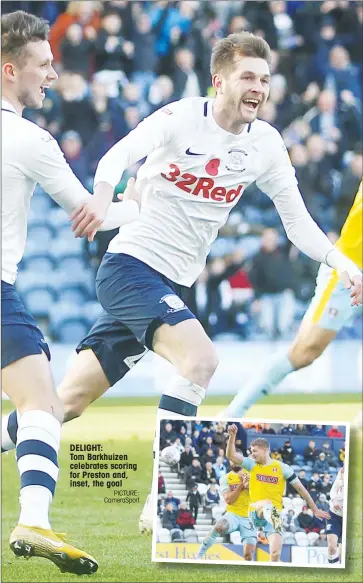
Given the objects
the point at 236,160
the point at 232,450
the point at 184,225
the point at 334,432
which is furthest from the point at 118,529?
the point at 236,160

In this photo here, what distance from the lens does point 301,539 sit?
4.32m

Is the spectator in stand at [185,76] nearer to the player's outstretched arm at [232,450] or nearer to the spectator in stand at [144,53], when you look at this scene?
the spectator in stand at [144,53]

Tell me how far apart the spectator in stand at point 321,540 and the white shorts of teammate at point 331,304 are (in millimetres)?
2445

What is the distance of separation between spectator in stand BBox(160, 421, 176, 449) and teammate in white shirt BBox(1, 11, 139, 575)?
40 centimetres

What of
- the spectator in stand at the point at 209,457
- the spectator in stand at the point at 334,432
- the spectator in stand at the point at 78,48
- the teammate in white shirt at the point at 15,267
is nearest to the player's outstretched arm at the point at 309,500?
the spectator in stand at the point at 334,432

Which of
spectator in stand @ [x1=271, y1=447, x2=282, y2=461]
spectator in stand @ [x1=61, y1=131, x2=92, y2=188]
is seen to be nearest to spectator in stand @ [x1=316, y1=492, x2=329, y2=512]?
spectator in stand @ [x1=271, y1=447, x2=282, y2=461]

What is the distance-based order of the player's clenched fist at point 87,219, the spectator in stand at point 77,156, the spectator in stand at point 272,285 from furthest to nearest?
the spectator in stand at point 272,285, the spectator in stand at point 77,156, the player's clenched fist at point 87,219

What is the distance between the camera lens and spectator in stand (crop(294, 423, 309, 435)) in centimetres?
434

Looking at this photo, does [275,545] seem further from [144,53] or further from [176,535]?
[144,53]

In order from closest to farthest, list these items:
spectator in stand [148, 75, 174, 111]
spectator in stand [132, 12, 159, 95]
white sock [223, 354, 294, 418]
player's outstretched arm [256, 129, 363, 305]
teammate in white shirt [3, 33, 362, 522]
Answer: teammate in white shirt [3, 33, 362, 522] < player's outstretched arm [256, 129, 363, 305] < white sock [223, 354, 294, 418] < spectator in stand [148, 75, 174, 111] < spectator in stand [132, 12, 159, 95]

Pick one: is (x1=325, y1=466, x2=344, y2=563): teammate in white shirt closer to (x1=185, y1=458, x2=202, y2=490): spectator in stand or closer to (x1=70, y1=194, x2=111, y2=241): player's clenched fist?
(x1=185, y1=458, x2=202, y2=490): spectator in stand

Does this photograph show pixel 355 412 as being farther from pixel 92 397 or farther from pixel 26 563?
pixel 26 563

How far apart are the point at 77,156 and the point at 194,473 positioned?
6.43 m

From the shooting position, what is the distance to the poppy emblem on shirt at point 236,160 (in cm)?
497
